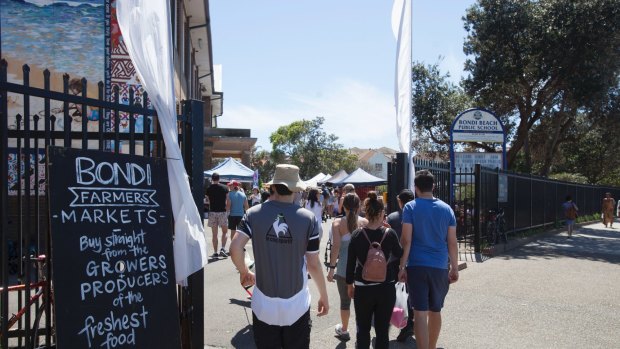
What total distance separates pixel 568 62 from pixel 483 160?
6376 mm

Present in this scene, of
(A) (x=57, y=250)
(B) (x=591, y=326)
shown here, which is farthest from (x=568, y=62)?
(A) (x=57, y=250)

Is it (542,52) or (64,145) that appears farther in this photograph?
(542,52)

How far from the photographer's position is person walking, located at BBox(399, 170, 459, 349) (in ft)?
18.2

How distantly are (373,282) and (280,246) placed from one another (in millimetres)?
1374

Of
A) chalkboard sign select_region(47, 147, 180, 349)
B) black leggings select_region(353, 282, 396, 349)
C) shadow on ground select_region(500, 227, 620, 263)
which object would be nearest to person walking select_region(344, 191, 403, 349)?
black leggings select_region(353, 282, 396, 349)

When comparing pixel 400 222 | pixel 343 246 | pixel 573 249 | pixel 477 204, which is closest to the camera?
pixel 400 222

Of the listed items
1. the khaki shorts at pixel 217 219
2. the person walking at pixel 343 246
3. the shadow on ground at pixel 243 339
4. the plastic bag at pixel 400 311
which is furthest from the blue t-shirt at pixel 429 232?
the khaki shorts at pixel 217 219

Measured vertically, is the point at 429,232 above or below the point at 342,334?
above

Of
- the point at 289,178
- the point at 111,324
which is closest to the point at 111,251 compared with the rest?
the point at 111,324

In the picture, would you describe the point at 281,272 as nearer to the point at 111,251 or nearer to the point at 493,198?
the point at 111,251

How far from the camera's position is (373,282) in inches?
206

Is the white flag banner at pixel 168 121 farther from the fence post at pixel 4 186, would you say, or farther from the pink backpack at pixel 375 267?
the pink backpack at pixel 375 267

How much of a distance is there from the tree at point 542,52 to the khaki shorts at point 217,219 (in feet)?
44.5

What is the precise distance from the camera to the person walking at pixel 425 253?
5.56 m
